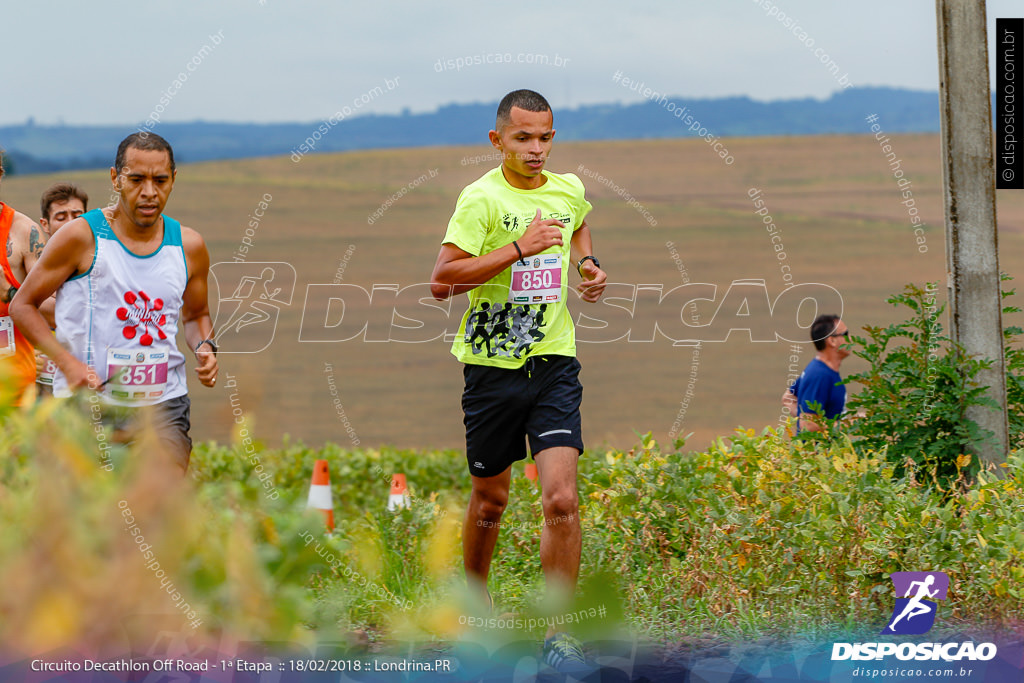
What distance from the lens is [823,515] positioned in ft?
14.9

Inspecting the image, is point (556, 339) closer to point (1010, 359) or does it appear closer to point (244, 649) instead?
point (244, 649)

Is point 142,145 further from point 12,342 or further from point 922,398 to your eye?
point 922,398

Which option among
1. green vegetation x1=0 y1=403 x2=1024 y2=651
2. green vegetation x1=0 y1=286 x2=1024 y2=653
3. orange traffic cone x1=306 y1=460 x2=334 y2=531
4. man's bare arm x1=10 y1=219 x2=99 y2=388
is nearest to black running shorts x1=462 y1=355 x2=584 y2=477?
green vegetation x1=0 y1=403 x2=1024 y2=651

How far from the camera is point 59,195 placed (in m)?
6.64

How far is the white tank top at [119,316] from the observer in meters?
4.45

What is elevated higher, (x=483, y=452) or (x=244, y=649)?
(x=483, y=452)

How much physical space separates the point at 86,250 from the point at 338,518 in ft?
12.5

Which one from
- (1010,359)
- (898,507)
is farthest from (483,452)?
(1010,359)

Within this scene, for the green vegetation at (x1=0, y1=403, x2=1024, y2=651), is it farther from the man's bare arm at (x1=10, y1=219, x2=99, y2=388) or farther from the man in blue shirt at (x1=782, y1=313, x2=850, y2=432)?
the man in blue shirt at (x1=782, y1=313, x2=850, y2=432)

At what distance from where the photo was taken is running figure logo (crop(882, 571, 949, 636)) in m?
4.17

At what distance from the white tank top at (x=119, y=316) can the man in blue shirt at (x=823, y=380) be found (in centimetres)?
417

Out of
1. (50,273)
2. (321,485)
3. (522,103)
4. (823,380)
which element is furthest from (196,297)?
(823,380)

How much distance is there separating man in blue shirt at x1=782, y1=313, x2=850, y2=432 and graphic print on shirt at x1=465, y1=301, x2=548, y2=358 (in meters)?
2.95

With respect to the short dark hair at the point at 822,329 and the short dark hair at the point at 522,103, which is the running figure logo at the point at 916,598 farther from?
the short dark hair at the point at 822,329
